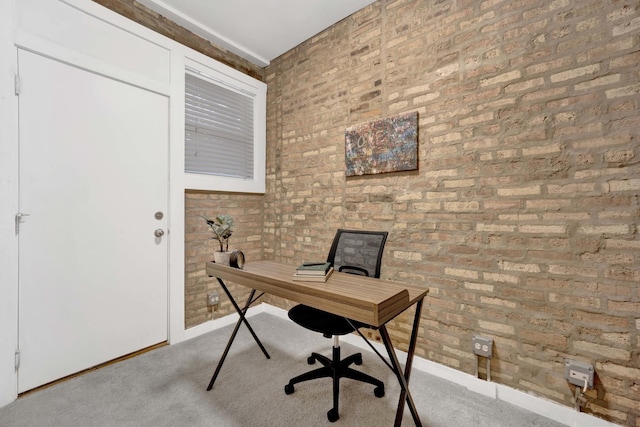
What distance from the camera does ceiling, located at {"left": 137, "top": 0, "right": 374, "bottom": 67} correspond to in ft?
7.86

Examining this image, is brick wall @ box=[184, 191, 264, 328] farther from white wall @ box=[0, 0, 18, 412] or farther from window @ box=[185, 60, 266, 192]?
white wall @ box=[0, 0, 18, 412]

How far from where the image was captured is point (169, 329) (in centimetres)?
247

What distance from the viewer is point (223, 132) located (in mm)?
2965

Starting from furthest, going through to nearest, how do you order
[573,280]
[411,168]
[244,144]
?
[244,144] < [411,168] < [573,280]

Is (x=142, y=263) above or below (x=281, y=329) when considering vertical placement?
above

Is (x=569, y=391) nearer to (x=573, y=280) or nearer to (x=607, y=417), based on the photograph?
(x=607, y=417)

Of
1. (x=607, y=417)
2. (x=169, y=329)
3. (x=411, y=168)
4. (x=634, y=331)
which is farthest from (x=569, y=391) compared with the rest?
(x=169, y=329)

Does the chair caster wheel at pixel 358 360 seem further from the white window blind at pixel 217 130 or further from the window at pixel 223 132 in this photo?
→ the white window blind at pixel 217 130

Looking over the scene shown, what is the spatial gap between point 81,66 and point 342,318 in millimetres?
2612

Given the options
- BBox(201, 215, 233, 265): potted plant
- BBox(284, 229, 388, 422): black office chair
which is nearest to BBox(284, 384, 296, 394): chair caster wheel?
BBox(284, 229, 388, 422): black office chair

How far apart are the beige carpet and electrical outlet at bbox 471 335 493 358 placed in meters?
0.28

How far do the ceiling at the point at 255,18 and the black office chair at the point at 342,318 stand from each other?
208 cm

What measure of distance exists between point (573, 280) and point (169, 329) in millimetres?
3078

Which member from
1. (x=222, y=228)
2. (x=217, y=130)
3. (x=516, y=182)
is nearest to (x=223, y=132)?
(x=217, y=130)
